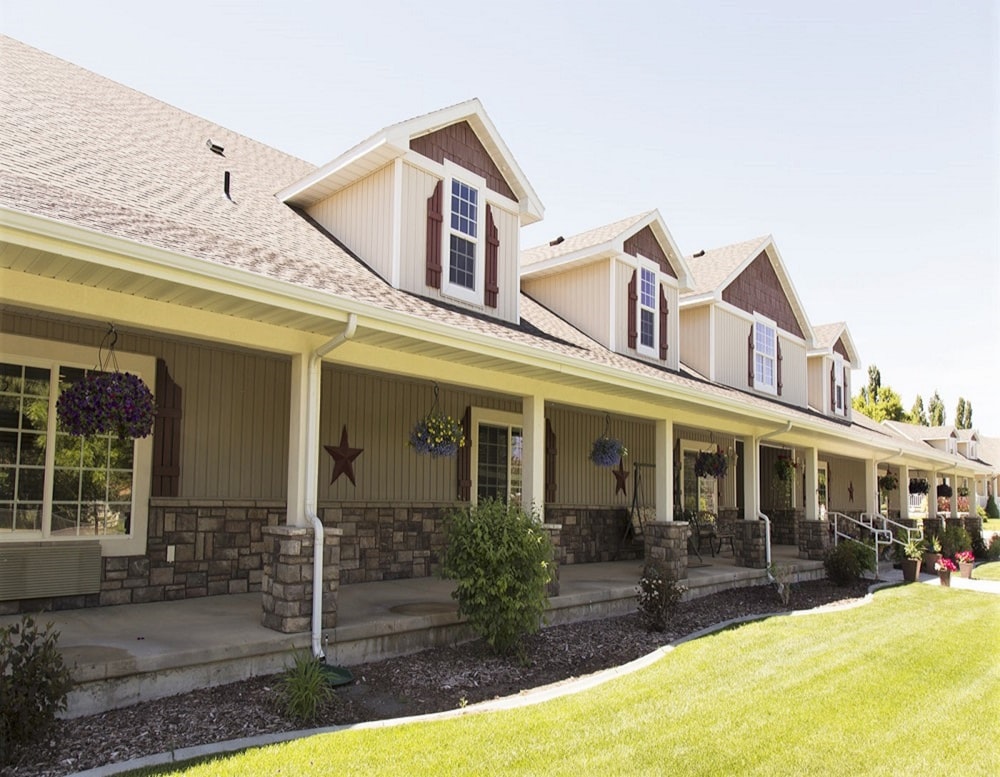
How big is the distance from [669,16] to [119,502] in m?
8.98

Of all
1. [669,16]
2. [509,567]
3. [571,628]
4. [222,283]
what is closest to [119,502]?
[222,283]

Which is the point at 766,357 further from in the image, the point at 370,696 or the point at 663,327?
the point at 370,696

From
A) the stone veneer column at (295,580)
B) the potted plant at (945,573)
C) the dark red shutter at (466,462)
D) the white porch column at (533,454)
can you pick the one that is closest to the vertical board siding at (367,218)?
the white porch column at (533,454)

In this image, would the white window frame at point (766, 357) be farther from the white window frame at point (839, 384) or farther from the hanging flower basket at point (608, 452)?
the hanging flower basket at point (608, 452)

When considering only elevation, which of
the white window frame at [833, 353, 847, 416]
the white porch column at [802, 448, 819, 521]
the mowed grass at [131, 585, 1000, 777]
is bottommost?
the mowed grass at [131, 585, 1000, 777]

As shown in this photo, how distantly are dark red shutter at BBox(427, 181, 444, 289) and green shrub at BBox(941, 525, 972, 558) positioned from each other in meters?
15.2

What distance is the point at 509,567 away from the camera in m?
6.96

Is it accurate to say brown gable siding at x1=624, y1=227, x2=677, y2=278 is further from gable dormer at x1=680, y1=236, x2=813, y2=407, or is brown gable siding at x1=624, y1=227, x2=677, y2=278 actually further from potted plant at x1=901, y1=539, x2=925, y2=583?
potted plant at x1=901, y1=539, x2=925, y2=583

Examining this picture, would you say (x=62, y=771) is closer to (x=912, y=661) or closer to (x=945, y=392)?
(x=912, y=661)

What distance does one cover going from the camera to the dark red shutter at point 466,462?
417 inches

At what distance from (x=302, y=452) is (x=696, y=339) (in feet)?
33.6

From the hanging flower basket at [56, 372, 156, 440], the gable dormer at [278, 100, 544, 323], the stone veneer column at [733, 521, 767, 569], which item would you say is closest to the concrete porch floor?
the hanging flower basket at [56, 372, 156, 440]

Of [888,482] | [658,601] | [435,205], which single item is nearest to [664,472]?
[658,601]

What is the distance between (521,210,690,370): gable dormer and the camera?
1228 cm
